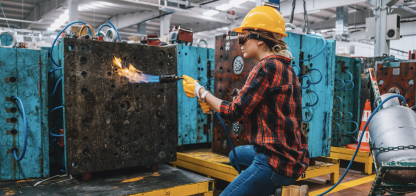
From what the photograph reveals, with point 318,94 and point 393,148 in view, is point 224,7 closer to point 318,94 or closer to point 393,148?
point 318,94

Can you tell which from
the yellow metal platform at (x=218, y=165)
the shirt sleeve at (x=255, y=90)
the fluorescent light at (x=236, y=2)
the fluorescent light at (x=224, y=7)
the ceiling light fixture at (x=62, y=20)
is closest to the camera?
the shirt sleeve at (x=255, y=90)

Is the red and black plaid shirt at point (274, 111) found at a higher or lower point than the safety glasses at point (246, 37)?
lower

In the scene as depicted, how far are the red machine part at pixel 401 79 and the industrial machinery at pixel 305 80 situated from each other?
1.70m

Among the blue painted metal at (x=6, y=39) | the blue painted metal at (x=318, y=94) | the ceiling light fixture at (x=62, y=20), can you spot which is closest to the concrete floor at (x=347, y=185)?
the blue painted metal at (x=318, y=94)

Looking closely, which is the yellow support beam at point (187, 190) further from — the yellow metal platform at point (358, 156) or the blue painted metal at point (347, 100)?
the blue painted metal at point (347, 100)

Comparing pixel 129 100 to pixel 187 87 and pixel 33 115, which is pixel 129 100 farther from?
pixel 187 87

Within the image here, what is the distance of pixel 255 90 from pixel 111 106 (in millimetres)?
1532

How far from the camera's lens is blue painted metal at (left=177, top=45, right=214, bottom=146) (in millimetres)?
4227

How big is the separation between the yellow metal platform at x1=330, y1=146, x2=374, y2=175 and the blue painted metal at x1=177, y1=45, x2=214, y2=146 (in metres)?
1.94

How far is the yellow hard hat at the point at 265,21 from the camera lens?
187cm

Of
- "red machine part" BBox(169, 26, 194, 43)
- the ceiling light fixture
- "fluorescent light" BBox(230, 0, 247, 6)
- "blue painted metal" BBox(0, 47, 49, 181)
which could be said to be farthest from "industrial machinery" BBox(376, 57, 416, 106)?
the ceiling light fixture

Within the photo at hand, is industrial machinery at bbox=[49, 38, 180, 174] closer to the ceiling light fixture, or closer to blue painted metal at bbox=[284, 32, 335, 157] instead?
blue painted metal at bbox=[284, 32, 335, 157]

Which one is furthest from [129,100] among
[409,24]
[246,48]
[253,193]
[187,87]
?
[409,24]

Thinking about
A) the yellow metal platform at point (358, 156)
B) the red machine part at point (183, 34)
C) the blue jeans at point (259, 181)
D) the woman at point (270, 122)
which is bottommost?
the yellow metal platform at point (358, 156)
